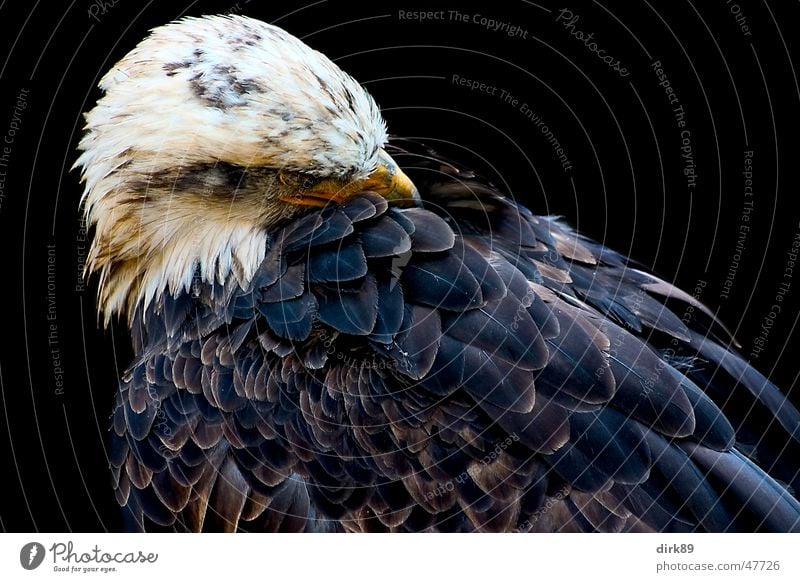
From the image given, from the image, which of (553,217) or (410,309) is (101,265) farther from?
(553,217)

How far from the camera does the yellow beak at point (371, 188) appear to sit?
3568 mm

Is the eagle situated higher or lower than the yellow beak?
lower

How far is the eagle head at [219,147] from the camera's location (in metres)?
3.33

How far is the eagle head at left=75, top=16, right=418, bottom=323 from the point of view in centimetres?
333

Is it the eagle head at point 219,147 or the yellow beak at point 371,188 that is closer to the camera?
the eagle head at point 219,147

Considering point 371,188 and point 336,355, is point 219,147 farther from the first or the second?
point 336,355

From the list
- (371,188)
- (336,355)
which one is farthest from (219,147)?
(336,355)

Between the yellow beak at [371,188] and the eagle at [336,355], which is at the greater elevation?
the yellow beak at [371,188]

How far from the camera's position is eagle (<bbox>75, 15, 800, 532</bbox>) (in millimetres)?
3275

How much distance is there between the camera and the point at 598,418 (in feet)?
10.7

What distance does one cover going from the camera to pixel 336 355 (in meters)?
3.38

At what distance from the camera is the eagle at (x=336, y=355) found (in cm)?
328

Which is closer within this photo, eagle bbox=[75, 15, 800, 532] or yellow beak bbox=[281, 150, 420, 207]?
eagle bbox=[75, 15, 800, 532]

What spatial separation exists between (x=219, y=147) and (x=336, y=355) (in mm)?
914
